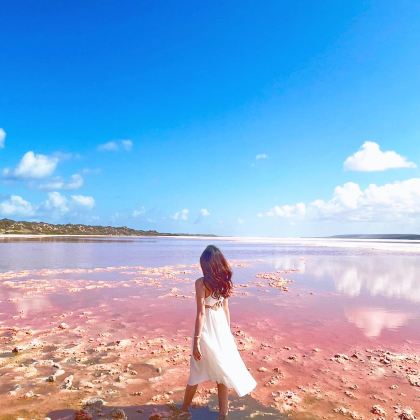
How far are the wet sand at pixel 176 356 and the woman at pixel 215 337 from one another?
0.70 m

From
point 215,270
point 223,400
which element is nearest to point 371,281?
point 223,400

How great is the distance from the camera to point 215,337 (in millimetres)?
6328

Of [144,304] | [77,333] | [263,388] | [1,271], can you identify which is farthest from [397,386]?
[1,271]

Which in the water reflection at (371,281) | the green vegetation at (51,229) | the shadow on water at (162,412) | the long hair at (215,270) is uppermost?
the green vegetation at (51,229)

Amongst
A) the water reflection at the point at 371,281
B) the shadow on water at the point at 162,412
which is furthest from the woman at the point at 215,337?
the water reflection at the point at 371,281

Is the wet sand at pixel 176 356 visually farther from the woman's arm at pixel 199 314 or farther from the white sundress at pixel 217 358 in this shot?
the woman's arm at pixel 199 314

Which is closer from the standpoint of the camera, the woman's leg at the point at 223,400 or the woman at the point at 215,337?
the woman at the point at 215,337

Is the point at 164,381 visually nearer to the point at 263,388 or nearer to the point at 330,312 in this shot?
the point at 263,388

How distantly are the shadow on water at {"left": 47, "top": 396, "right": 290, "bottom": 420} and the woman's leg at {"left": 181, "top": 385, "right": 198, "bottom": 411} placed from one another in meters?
0.15

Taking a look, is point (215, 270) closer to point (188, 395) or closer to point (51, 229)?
point (188, 395)

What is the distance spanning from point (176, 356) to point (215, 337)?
3.56 metres

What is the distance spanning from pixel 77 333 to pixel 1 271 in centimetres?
1607

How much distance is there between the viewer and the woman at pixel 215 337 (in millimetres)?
6133

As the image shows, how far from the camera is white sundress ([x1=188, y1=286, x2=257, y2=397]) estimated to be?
623 cm
